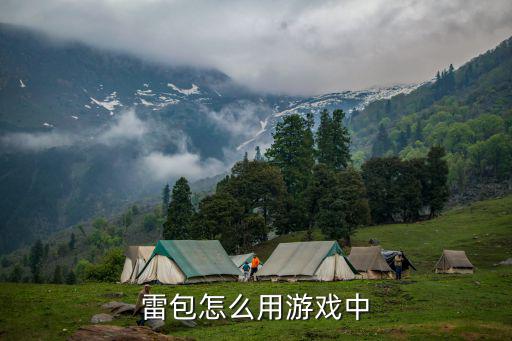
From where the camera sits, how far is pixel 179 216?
289ft

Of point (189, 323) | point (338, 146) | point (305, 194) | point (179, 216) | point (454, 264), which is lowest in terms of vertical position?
point (189, 323)

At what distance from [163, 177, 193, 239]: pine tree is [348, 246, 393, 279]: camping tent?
37.7m

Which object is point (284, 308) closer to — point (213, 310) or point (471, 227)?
point (213, 310)

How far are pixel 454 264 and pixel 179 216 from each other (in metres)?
47.6

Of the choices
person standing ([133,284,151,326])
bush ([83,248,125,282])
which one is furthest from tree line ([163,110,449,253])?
person standing ([133,284,151,326])

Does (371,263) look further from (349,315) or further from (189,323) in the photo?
(189,323)

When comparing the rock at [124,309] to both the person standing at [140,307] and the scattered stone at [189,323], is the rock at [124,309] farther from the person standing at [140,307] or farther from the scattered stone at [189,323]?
the scattered stone at [189,323]

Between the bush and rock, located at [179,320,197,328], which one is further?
the bush

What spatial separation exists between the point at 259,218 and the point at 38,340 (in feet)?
190

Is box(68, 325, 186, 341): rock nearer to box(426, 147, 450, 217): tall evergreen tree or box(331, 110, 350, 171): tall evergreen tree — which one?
box(331, 110, 350, 171): tall evergreen tree

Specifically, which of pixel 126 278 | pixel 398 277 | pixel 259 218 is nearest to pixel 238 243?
pixel 259 218

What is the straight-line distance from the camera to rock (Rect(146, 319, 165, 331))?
1048 inches

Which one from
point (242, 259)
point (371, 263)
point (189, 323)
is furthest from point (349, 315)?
point (242, 259)

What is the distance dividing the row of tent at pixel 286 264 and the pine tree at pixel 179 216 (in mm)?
30042
